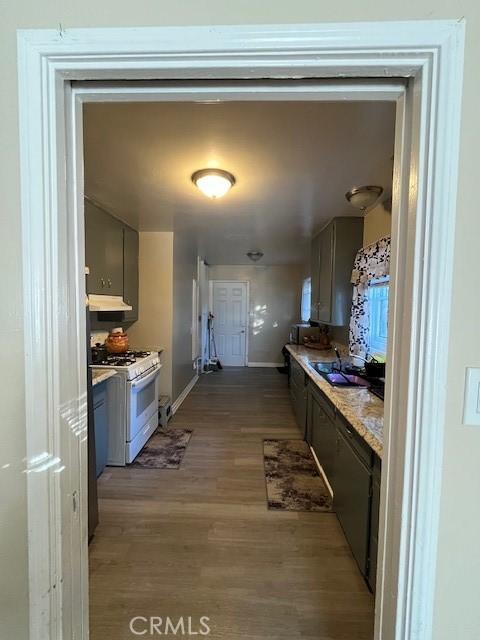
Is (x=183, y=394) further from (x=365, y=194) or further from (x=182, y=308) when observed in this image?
(x=365, y=194)

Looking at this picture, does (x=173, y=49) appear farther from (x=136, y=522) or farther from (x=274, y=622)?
(x=136, y=522)

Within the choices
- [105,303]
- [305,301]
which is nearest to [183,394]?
[105,303]

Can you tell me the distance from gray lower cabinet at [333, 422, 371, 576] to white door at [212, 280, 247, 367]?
509 centimetres

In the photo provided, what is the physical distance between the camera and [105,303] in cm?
267

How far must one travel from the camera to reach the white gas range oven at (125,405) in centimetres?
Result: 248

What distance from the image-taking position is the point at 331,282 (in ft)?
10.3

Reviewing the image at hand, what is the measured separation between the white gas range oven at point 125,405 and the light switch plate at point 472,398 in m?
2.40

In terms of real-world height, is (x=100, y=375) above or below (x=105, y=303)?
below

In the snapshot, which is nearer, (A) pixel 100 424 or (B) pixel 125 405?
(A) pixel 100 424

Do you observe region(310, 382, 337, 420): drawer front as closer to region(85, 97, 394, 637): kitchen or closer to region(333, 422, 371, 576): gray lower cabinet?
region(85, 97, 394, 637): kitchen

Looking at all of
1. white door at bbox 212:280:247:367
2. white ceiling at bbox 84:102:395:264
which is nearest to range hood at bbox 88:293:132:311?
white ceiling at bbox 84:102:395:264

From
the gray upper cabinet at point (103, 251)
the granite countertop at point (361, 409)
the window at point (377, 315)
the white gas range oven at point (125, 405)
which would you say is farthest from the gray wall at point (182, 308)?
the window at point (377, 315)

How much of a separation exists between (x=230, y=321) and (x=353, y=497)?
216 inches

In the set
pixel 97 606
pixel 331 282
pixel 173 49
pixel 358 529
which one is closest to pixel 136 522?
pixel 97 606
